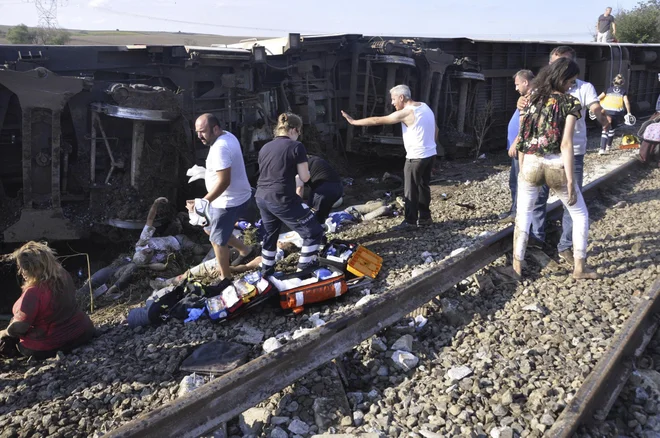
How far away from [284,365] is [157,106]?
5.43 m

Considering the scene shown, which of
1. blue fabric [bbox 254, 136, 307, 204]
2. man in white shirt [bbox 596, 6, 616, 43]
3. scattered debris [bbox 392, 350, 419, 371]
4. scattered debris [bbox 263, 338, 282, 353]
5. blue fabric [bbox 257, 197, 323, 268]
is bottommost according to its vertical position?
scattered debris [bbox 263, 338, 282, 353]

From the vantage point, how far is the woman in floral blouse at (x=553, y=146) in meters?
4.44

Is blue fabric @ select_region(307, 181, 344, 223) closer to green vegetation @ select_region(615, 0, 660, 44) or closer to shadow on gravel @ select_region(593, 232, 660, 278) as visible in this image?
shadow on gravel @ select_region(593, 232, 660, 278)

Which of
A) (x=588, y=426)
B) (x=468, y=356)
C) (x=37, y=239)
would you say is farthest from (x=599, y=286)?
(x=37, y=239)

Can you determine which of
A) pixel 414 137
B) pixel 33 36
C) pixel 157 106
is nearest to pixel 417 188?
pixel 414 137

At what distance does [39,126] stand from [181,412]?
5742mm

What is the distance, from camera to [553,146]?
4508mm

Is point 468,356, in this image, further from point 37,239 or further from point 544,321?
point 37,239

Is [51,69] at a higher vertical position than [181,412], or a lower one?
higher

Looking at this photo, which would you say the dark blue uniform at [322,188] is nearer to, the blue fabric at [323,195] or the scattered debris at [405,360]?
the blue fabric at [323,195]

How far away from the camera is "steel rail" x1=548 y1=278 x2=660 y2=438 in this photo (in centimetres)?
298

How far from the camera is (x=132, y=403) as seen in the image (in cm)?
347

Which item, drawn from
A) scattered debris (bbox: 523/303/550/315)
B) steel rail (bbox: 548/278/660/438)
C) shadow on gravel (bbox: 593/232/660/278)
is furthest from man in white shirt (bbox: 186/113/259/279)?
shadow on gravel (bbox: 593/232/660/278)

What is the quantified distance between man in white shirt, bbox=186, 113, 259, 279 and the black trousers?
208 cm
